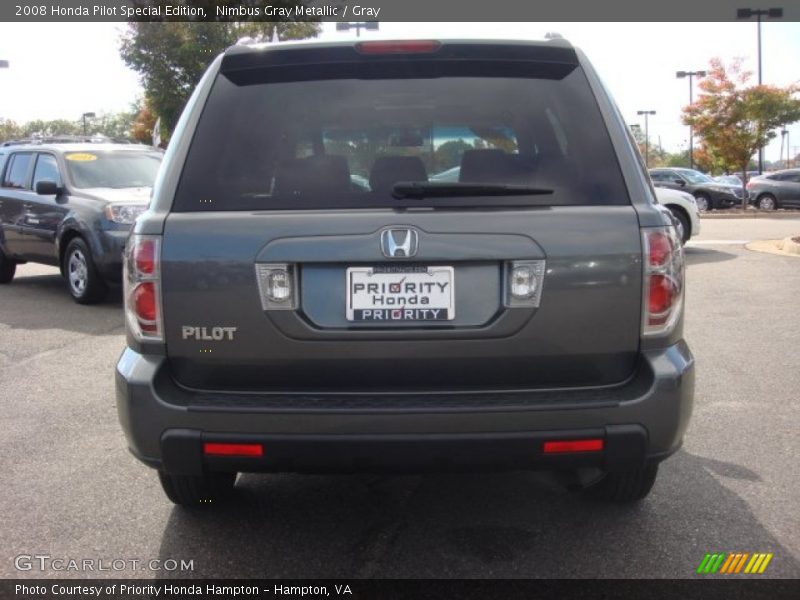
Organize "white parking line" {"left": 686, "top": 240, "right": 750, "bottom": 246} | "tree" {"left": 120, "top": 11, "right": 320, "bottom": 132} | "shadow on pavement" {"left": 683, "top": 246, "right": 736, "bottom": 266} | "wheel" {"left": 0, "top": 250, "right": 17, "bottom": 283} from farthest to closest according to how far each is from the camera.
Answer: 1. "tree" {"left": 120, "top": 11, "right": 320, "bottom": 132}
2. "white parking line" {"left": 686, "top": 240, "right": 750, "bottom": 246}
3. "shadow on pavement" {"left": 683, "top": 246, "right": 736, "bottom": 266}
4. "wheel" {"left": 0, "top": 250, "right": 17, "bottom": 283}

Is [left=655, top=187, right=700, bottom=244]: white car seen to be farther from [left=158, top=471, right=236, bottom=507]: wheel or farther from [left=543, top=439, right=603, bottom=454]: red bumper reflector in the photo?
[left=543, top=439, right=603, bottom=454]: red bumper reflector

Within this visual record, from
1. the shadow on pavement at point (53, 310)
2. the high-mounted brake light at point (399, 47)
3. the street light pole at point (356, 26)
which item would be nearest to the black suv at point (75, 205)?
the shadow on pavement at point (53, 310)

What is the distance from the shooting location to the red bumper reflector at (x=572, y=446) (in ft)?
8.91

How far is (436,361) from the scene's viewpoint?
2760mm

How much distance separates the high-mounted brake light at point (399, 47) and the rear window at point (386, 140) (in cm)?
5

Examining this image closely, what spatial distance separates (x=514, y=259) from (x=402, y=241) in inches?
14.4

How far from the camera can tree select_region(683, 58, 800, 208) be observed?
1022 inches

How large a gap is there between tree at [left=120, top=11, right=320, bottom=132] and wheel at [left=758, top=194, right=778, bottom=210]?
15290mm

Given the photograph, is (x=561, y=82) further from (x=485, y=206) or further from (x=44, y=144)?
(x=44, y=144)

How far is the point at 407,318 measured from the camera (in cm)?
275

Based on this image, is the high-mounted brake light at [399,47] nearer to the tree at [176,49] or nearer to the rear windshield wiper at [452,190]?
the rear windshield wiper at [452,190]

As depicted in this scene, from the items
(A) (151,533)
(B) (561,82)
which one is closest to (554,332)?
(B) (561,82)

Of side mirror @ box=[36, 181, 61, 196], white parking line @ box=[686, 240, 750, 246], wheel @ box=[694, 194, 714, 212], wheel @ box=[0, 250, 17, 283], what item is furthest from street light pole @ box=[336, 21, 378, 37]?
side mirror @ box=[36, 181, 61, 196]

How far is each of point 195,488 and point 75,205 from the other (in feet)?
22.5
